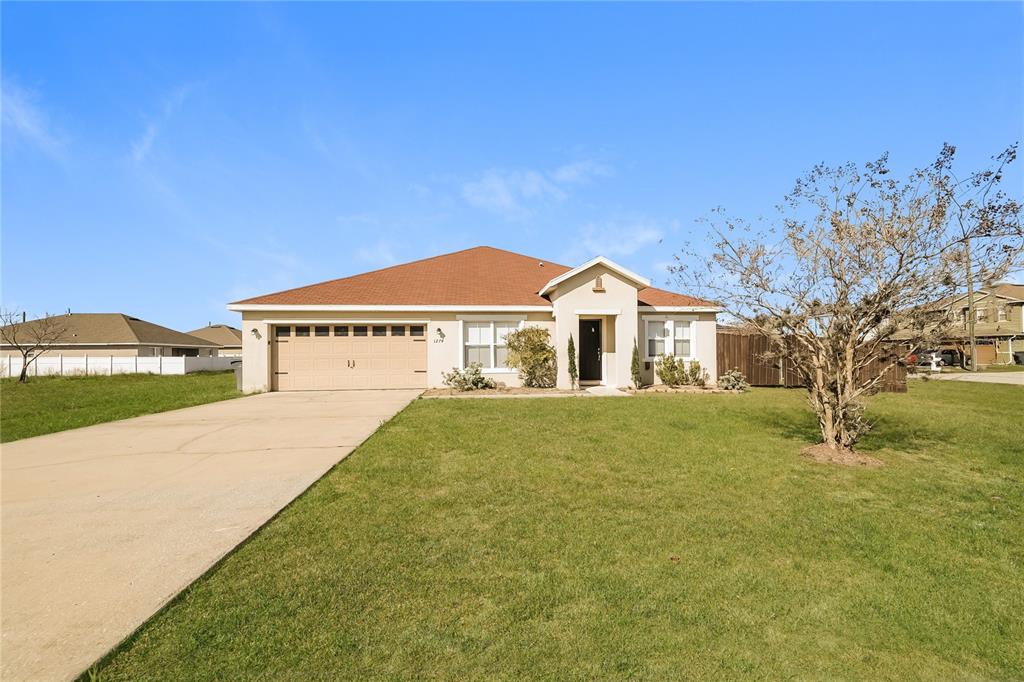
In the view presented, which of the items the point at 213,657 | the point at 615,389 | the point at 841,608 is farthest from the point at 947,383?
the point at 213,657

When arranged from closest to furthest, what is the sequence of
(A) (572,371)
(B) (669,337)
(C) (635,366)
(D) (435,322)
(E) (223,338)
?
(A) (572,371), (C) (635,366), (D) (435,322), (B) (669,337), (E) (223,338)

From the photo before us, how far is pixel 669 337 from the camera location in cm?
1727

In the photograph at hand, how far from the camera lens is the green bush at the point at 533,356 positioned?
614 inches

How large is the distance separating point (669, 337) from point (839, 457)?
10.7 meters

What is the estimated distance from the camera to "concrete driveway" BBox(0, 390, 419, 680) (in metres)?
2.93

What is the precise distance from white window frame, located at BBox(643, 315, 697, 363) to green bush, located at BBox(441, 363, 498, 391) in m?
5.60

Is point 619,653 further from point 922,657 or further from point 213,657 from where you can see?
point 213,657

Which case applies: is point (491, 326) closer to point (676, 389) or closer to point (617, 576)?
point (676, 389)

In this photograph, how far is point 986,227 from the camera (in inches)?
243

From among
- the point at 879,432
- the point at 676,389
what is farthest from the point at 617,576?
the point at 676,389

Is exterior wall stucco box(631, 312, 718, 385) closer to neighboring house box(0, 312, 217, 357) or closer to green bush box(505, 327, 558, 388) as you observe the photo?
green bush box(505, 327, 558, 388)

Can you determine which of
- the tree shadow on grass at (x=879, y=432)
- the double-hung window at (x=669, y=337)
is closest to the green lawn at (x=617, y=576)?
the tree shadow on grass at (x=879, y=432)

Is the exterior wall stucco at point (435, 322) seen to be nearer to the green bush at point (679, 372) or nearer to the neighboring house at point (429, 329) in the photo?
the neighboring house at point (429, 329)

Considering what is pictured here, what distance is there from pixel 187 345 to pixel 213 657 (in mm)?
47639
